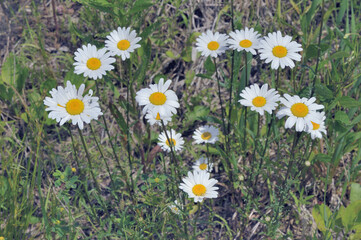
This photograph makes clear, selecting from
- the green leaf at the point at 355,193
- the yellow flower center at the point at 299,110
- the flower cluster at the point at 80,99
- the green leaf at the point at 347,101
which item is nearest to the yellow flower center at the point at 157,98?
the flower cluster at the point at 80,99

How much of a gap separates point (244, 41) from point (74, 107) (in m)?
1.01

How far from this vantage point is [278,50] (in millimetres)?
2020

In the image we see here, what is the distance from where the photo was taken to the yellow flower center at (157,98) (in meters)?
1.84

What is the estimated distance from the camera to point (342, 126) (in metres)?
2.44

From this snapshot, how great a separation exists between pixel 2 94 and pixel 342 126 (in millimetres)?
2586

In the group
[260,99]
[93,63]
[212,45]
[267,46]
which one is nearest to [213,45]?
[212,45]

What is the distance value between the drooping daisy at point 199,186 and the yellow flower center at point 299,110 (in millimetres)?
558

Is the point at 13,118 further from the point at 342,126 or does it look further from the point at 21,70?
the point at 342,126

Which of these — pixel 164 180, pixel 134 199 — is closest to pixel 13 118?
pixel 134 199

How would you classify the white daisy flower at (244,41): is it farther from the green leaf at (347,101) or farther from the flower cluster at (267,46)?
the green leaf at (347,101)

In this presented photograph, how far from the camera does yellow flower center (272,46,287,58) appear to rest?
2.01 meters

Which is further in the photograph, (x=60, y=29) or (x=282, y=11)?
(x=60, y=29)

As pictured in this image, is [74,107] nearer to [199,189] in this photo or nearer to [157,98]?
[157,98]

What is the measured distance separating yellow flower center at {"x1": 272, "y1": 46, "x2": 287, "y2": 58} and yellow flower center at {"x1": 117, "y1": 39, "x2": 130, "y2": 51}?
2.71 ft
